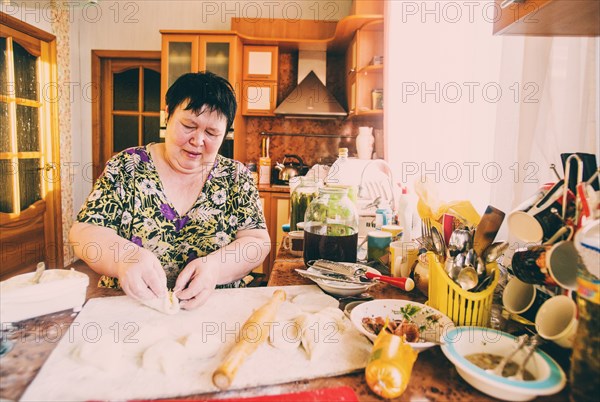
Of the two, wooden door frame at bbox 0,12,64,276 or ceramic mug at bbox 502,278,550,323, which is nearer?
ceramic mug at bbox 502,278,550,323

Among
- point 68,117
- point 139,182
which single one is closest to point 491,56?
point 139,182

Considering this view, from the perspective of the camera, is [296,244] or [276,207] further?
[276,207]

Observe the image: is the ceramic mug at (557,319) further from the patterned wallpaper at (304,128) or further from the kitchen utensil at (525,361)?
the patterned wallpaper at (304,128)

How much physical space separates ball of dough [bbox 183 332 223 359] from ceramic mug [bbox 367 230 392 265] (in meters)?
0.75

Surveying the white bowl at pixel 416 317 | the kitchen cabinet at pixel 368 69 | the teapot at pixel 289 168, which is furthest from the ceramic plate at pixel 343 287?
the teapot at pixel 289 168

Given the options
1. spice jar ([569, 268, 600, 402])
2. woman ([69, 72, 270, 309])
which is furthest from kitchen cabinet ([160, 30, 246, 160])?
spice jar ([569, 268, 600, 402])

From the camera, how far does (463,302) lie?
858 mm

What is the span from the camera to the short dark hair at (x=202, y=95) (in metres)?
1.35

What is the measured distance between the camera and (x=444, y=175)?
1.83 m

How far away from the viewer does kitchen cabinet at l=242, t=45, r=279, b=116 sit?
→ 3.87 metres

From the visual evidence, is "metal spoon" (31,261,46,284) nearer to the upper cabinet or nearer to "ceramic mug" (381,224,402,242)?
"ceramic mug" (381,224,402,242)

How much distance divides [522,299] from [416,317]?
0.26 meters

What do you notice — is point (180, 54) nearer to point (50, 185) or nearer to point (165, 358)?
point (50, 185)

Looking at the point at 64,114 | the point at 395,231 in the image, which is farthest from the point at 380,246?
the point at 64,114
